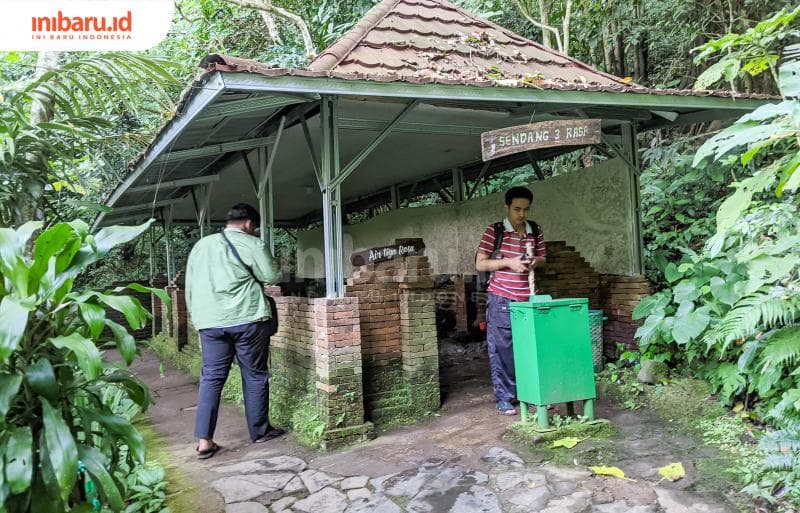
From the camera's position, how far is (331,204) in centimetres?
478

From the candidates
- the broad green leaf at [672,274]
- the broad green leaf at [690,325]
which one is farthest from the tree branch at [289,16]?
the broad green leaf at [690,325]

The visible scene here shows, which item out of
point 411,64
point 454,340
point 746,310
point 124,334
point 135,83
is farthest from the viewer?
point 454,340

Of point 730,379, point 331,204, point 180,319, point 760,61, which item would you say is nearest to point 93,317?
point 331,204

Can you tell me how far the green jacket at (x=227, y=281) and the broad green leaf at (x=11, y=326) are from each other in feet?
7.44

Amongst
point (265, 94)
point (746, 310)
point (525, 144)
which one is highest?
point (265, 94)

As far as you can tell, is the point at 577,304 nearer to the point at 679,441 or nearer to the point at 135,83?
the point at 679,441

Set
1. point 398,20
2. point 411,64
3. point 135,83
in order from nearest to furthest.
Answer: point 135,83
point 411,64
point 398,20

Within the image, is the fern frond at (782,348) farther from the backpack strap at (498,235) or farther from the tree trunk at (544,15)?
the tree trunk at (544,15)

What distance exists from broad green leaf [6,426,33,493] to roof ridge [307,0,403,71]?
3.69 metres

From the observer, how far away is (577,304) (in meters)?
4.33

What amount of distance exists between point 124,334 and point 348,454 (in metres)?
2.19

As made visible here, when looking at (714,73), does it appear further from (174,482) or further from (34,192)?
(34,192)

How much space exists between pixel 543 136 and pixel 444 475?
258 centimetres

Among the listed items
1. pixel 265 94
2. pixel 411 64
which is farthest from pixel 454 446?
pixel 411 64
